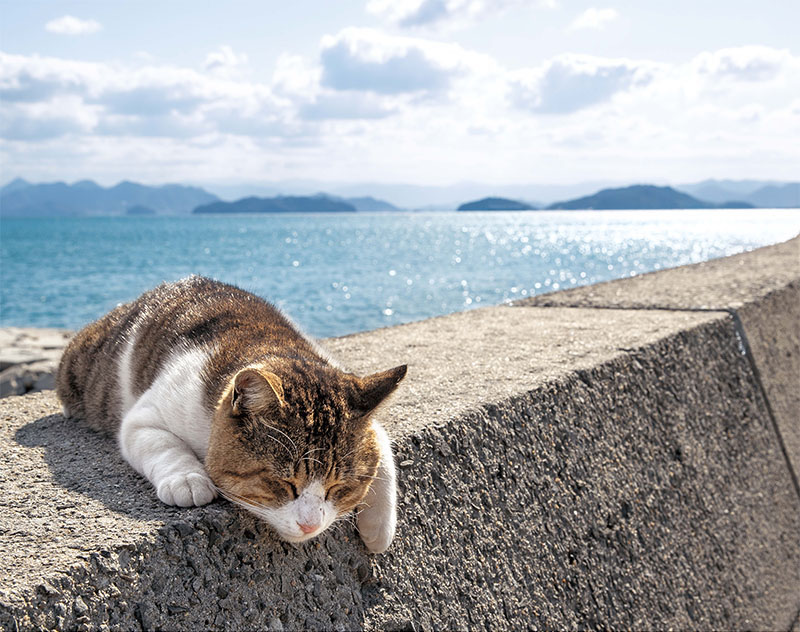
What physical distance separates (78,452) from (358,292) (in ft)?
96.5

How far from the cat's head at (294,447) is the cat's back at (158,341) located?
410 millimetres

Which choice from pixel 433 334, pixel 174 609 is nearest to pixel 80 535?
pixel 174 609

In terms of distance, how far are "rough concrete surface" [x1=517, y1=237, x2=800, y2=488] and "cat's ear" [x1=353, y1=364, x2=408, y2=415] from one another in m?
2.42

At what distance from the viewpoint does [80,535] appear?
5.07 ft

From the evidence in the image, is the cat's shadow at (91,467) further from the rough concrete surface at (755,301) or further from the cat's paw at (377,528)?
the rough concrete surface at (755,301)

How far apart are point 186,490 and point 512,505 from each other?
1.08m

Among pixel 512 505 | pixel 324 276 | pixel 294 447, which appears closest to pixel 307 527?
pixel 294 447

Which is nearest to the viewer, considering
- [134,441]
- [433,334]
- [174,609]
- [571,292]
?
[174,609]

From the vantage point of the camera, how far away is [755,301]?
3947 mm

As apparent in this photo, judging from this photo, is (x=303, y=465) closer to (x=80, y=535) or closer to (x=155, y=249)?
(x=80, y=535)

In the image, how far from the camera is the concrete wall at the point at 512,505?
61.5 inches

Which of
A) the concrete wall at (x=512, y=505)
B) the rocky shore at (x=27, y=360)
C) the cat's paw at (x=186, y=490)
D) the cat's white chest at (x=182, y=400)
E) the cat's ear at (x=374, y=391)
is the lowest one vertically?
the rocky shore at (x=27, y=360)

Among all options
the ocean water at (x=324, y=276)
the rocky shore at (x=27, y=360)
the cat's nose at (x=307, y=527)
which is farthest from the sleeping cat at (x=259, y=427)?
the ocean water at (x=324, y=276)

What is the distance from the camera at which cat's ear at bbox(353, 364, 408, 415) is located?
76.6 inches
